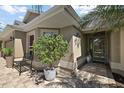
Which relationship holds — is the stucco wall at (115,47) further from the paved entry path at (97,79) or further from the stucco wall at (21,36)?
the stucco wall at (21,36)

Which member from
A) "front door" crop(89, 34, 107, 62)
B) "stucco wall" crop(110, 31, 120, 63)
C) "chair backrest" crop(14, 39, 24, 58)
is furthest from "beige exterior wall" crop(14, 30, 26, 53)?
"stucco wall" crop(110, 31, 120, 63)

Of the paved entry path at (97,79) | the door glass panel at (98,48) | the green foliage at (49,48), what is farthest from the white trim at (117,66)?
the green foliage at (49,48)

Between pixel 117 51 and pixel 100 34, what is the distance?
3.32m

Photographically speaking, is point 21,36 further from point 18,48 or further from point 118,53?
point 118,53

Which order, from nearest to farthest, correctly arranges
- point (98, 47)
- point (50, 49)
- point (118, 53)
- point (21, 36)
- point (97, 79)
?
point (50, 49) → point (97, 79) → point (118, 53) → point (21, 36) → point (98, 47)

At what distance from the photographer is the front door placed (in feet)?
38.3

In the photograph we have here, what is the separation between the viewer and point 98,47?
486 inches

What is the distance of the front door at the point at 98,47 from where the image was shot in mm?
11664

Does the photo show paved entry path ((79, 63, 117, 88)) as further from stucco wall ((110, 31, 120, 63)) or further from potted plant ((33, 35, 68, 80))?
stucco wall ((110, 31, 120, 63))

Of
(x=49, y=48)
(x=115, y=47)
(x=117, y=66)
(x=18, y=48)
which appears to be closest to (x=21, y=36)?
(x=18, y=48)

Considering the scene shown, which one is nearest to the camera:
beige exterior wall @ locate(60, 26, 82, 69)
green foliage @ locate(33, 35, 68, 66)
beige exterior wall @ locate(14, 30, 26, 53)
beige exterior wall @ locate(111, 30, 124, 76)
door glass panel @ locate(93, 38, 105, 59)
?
green foliage @ locate(33, 35, 68, 66)
